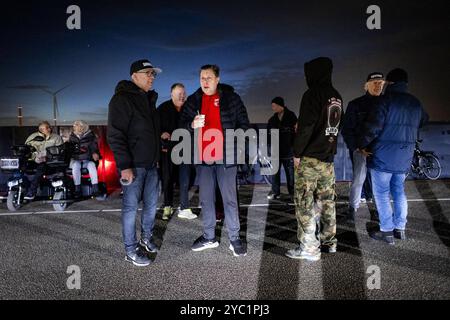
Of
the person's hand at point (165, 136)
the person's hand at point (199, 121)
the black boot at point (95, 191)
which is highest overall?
the person's hand at point (199, 121)

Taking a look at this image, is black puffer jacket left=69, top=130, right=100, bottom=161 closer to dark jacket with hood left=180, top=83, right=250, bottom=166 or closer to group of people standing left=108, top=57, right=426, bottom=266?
group of people standing left=108, top=57, right=426, bottom=266

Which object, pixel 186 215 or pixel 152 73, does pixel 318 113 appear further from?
pixel 186 215

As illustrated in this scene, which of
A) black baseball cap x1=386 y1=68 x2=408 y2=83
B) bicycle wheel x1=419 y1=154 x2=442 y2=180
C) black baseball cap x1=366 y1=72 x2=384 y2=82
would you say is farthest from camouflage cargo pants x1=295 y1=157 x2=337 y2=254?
bicycle wheel x1=419 y1=154 x2=442 y2=180

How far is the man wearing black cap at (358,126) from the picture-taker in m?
5.87

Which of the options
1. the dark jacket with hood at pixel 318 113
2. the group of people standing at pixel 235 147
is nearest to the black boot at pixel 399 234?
the group of people standing at pixel 235 147

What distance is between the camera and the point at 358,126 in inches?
243

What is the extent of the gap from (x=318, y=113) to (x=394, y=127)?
47.4 inches

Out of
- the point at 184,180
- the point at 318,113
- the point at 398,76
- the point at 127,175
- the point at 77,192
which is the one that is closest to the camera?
the point at 127,175

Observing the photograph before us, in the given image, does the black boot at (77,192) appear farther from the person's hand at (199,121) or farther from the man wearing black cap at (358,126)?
the man wearing black cap at (358,126)

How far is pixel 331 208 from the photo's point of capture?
442 cm

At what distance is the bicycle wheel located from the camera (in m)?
11.1

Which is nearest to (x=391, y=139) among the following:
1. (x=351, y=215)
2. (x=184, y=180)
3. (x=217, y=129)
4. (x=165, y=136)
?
(x=351, y=215)

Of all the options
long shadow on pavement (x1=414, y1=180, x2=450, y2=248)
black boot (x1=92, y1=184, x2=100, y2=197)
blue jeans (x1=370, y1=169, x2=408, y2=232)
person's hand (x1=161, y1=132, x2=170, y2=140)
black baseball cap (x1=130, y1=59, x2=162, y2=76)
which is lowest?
long shadow on pavement (x1=414, y1=180, x2=450, y2=248)

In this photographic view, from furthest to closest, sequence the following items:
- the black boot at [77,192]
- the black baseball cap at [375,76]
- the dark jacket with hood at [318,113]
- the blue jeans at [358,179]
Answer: the black boot at [77,192], the blue jeans at [358,179], the black baseball cap at [375,76], the dark jacket with hood at [318,113]
